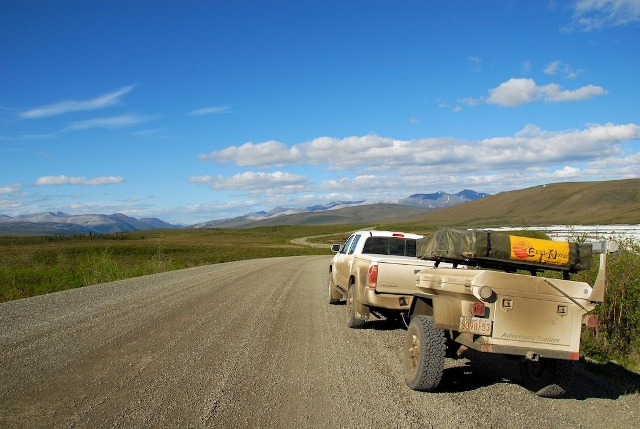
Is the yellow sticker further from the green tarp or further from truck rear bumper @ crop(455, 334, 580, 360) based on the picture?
truck rear bumper @ crop(455, 334, 580, 360)

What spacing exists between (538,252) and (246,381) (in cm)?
385

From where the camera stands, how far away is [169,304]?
12.5m

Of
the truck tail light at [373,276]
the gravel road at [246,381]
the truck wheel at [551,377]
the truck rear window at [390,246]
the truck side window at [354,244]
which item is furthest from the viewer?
the truck side window at [354,244]

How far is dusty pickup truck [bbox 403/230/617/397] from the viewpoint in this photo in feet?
17.5

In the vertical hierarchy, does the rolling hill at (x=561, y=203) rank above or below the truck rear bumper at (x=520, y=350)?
above

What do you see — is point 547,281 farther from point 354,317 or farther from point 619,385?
point 354,317

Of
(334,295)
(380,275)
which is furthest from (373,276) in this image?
(334,295)

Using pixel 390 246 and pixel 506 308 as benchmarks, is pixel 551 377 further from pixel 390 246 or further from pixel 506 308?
pixel 390 246

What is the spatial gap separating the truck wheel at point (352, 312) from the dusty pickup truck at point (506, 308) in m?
2.94

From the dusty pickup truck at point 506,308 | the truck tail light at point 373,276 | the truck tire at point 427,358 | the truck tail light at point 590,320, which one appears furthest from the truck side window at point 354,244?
the truck tail light at point 590,320

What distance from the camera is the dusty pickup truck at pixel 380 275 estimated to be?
8.71 m

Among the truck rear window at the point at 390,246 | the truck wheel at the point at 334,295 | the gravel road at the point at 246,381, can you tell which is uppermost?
the truck rear window at the point at 390,246

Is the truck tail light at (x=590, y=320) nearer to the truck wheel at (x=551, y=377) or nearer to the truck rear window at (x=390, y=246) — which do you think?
the truck wheel at (x=551, y=377)

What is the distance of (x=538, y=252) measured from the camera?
19.6 feet
